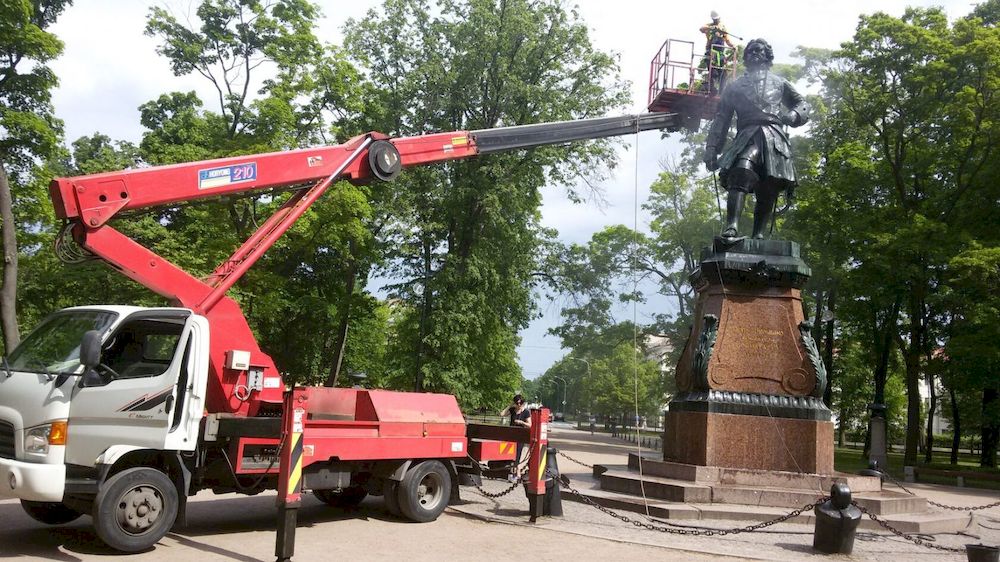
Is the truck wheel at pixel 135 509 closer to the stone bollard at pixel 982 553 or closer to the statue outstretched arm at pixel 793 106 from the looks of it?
the stone bollard at pixel 982 553

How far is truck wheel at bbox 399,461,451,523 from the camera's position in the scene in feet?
31.9

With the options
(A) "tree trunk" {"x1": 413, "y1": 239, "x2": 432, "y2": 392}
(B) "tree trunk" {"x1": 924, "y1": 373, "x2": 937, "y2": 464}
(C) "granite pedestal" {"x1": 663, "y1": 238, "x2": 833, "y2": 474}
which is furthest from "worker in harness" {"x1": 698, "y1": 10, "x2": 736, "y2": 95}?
(B) "tree trunk" {"x1": 924, "y1": 373, "x2": 937, "y2": 464}

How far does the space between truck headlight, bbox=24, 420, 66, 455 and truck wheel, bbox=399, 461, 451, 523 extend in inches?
157

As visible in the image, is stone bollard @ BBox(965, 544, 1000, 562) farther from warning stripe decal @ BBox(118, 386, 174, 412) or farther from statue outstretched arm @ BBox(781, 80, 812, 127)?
statue outstretched arm @ BBox(781, 80, 812, 127)

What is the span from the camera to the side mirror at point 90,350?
7.14 meters

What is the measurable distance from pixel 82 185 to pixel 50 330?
1.54 meters

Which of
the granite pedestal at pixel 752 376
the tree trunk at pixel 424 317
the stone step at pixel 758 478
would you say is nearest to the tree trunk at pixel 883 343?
the tree trunk at pixel 424 317

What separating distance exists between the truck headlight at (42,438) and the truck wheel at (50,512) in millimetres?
1199

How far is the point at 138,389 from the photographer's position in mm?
7668

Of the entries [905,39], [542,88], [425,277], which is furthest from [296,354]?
[905,39]

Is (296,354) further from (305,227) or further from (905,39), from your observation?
(905,39)

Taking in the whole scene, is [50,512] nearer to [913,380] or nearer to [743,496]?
[743,496]

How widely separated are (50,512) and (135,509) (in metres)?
1.57

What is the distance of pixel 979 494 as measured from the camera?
65.5 ft
